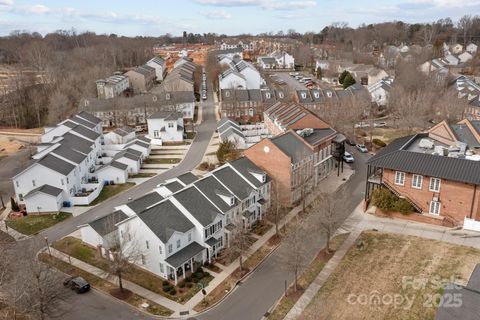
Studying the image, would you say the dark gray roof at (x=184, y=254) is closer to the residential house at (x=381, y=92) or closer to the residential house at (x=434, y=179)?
the residential house at (x=434, y=179)

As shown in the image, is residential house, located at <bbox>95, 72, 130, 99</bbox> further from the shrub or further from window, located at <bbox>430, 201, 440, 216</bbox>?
window, located at <bbox>430, 201, 440, 216</bbox>

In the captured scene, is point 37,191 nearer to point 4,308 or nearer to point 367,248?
point 4,308

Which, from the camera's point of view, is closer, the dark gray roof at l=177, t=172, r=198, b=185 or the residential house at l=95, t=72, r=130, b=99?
the dark gray roof at l=177, t=172, r=198, b=185

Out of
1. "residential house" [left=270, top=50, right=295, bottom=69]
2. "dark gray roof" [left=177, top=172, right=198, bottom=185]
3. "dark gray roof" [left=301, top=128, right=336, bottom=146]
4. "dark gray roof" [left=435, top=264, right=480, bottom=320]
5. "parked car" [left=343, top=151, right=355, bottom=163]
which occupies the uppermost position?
"residential house" [left=270, top=50, right=295, bottom=69]

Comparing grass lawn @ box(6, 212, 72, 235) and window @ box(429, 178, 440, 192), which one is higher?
window @ box(429, 178, 440, 192)

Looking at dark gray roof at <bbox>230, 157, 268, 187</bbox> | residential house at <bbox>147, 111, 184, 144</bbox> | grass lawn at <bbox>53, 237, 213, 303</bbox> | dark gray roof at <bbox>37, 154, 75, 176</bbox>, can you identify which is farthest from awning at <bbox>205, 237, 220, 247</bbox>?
residential house at <bbox>147, 111, 184, 144</bbox>

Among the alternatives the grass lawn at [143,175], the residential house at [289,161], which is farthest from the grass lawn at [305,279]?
the grass lawn at [143,175]
